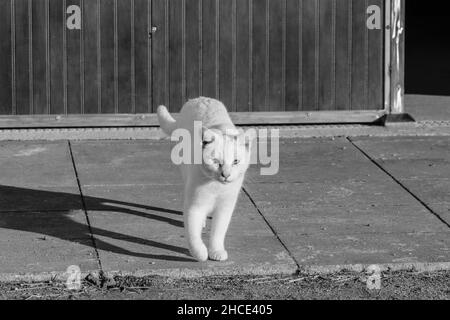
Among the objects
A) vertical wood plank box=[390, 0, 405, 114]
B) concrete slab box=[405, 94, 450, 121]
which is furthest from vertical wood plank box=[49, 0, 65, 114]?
concrete slab box=[405, 94, 450, 121]

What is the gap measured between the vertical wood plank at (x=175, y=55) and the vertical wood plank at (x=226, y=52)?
409 millimetres

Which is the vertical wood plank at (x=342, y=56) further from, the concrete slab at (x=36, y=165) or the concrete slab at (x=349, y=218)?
the concrete slab at (x=36, y=165)

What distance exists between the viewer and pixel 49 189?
10.2 m

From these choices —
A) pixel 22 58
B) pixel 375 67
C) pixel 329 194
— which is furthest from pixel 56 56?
pixel 329 194

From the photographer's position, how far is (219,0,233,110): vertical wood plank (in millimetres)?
12430

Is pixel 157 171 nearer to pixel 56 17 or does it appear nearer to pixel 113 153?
pixel 113 153

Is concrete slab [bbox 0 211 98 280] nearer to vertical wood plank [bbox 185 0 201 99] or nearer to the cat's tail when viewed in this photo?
the cat's tail

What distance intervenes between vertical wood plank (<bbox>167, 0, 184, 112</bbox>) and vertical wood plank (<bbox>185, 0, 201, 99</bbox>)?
0.07m

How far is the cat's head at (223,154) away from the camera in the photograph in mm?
7824

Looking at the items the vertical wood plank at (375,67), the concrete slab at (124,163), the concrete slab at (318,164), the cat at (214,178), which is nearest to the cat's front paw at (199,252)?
the cat at (214,178)

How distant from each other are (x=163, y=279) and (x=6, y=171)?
3.26m

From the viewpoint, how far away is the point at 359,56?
12.7 metres

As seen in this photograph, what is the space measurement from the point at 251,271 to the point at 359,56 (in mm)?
5036

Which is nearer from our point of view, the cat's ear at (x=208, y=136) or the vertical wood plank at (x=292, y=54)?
the cat's ear at (x=208, y=136)
